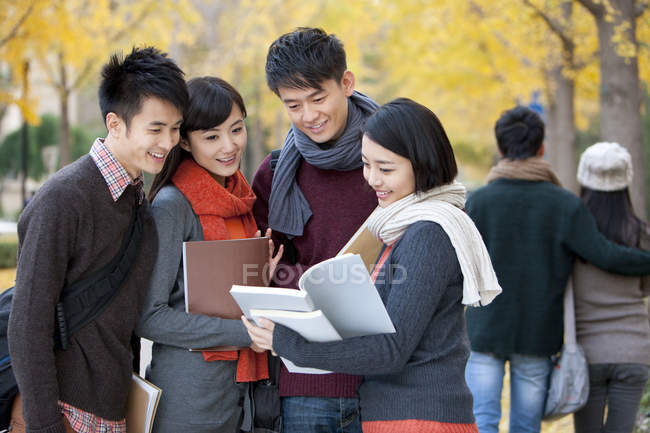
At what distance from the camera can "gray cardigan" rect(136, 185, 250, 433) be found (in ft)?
7.91

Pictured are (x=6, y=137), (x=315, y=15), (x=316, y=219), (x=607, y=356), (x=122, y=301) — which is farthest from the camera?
(x=6, y=137)

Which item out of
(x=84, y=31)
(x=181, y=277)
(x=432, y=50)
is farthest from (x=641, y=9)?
(x=84, y=31)

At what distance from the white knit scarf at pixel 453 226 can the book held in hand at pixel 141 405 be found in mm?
944

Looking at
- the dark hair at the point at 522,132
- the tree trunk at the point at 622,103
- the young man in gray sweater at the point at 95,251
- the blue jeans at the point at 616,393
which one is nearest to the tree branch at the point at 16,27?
the tree trunk at the point at 622,103

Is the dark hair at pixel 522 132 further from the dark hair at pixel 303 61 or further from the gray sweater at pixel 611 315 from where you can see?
the dark hair at pixel 303 61

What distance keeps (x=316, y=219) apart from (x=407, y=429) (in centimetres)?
95

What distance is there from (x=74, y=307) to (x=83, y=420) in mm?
377

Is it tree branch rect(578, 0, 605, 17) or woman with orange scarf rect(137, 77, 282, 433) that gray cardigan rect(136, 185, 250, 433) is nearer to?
woman with orange scarf rect(137, 77, 282, 433)

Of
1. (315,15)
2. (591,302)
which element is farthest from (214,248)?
(315,15)

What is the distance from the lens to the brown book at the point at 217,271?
2424 millimetres

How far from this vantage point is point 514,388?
13.4 feet

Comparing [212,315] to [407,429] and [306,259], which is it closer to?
[306,259]

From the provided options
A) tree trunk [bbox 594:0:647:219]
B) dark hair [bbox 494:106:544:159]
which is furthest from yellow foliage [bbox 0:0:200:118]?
dark hair [bbox 494:106:544:159]

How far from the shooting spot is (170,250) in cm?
246
